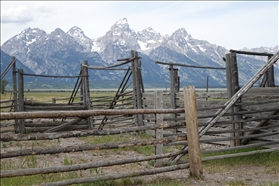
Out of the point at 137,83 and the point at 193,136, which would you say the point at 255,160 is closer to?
the point at 193,136

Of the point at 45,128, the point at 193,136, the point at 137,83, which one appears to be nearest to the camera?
the point at 193,136

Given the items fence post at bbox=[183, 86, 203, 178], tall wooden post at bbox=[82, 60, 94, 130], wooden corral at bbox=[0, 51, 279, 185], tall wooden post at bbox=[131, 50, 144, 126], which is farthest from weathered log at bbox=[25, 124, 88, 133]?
fence post at bbox=[183, 86, 203, 178]

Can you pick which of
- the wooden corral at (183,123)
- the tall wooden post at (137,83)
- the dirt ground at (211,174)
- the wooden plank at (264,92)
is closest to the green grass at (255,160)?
the wooden corral at (183,123)

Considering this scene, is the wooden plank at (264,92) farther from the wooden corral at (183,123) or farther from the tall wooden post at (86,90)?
the tall wooden post at (86,90)

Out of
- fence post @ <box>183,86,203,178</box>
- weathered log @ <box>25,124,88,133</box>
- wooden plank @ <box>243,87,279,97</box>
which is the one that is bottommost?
weathered log @ <box>25,124,88,133</box>

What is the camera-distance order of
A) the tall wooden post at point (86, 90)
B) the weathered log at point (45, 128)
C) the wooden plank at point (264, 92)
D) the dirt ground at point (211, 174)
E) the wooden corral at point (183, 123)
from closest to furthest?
the wooden corral at point (183, 123) → the dirt ground at point (211, 174) → the wooden plank at point (264, 92) → the weathered log at point (45, 128) → the tall wooden post at point (86, 90)

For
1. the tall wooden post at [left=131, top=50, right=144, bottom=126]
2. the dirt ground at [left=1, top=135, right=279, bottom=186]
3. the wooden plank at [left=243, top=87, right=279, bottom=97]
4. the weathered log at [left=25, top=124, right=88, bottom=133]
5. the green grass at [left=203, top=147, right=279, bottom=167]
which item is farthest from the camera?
the weathered log at [left=25, top=124, right=88, bottom=133]

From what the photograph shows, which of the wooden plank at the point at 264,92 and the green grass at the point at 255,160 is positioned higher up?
the wooden plank at the point at 264,92

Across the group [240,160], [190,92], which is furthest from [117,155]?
[190,92]

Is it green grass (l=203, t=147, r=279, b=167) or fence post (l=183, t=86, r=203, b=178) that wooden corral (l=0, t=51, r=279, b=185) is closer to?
fence post (l=183, t=86, r=203, b=178)

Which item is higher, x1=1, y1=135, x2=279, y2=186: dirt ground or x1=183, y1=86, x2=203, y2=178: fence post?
x1=183, y1=86, x2=203, y2=178: fence post

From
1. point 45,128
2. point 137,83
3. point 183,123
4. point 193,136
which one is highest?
point 137,83

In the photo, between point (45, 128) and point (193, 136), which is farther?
point (45, 128)

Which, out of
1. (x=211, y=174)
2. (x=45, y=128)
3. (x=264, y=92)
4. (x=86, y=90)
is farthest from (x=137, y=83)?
(x=211, y=174)
